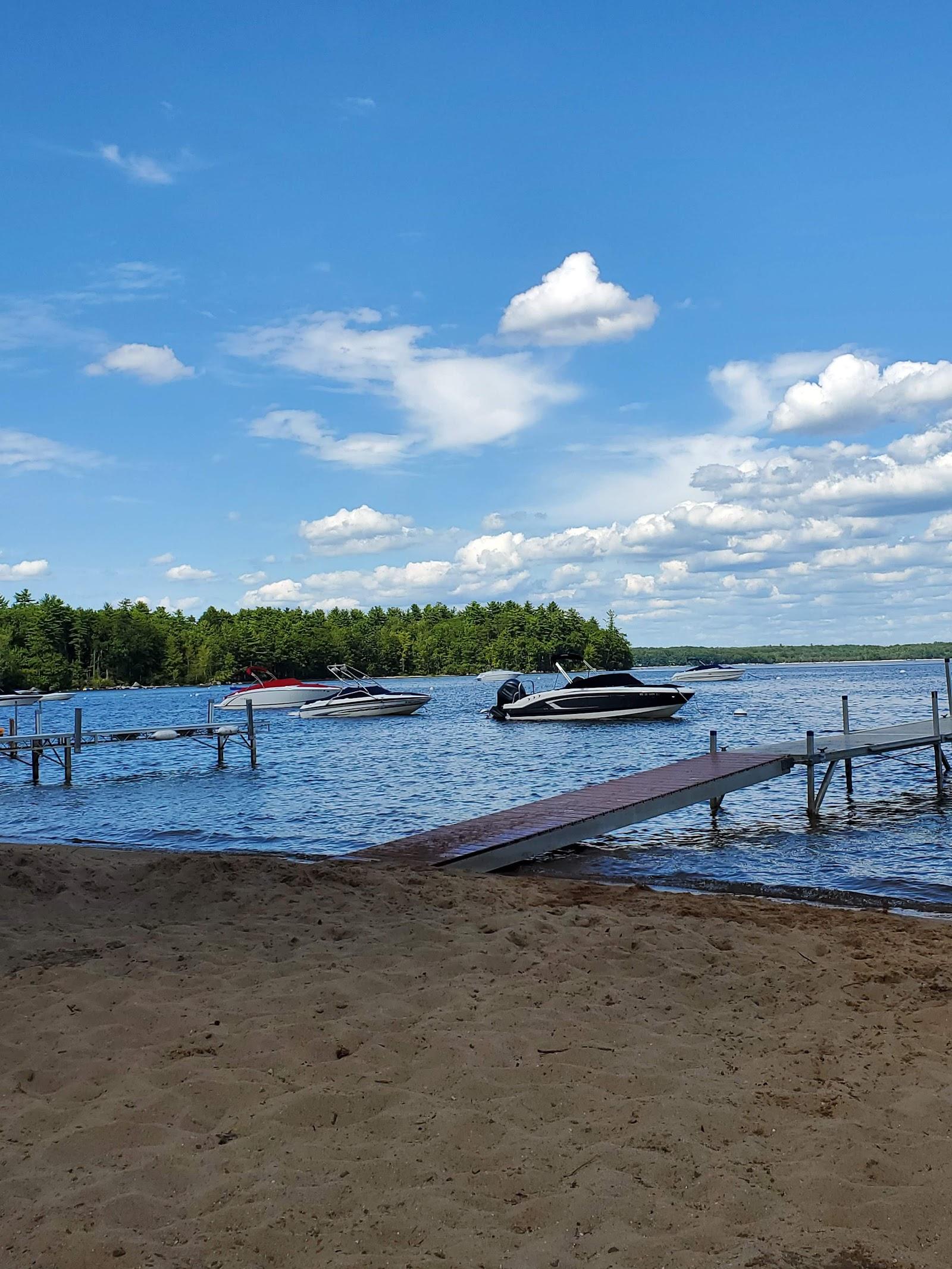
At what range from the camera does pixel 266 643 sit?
141m

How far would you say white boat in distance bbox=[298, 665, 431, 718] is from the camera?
50.9 meters

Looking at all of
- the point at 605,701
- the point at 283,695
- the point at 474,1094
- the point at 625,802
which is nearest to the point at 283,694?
the point at 283,695

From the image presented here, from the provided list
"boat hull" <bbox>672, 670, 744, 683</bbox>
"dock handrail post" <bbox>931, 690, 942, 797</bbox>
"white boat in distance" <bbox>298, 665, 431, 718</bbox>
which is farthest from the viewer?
"boat hull" <bbox>672, 670, 744, 683</bbox>

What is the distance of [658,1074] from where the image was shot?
185 inches

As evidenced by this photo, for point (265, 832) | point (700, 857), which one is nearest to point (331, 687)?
point (265, 832)

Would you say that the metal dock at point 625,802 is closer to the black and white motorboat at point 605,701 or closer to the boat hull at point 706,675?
the black and white motorboat at point 605,701

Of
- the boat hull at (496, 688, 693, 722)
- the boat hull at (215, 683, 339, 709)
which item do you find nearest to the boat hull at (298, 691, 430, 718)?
the boat hull at (215, 683, 339, 709)

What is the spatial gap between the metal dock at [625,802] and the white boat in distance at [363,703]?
3379 centimetres

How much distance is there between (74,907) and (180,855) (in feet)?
9.05

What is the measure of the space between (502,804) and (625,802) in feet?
19.2

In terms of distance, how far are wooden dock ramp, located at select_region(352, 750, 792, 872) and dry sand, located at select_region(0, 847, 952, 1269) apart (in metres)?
3.37

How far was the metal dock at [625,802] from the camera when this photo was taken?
1153 cm

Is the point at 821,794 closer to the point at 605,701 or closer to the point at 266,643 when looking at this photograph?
the point at 605,701

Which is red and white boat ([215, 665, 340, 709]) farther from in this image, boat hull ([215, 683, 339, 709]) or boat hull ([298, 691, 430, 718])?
boat hull ([298, 691, 430, 718])
